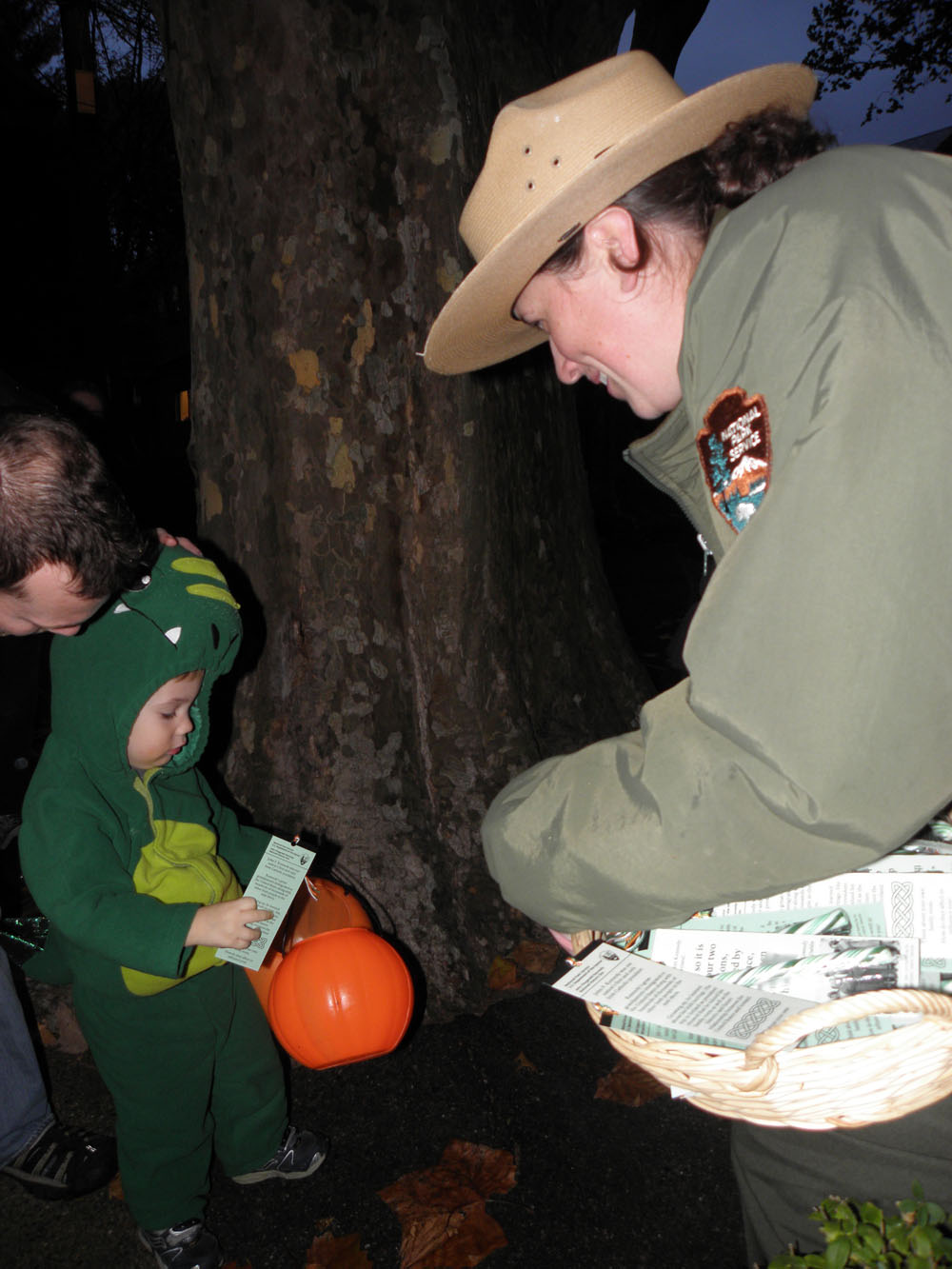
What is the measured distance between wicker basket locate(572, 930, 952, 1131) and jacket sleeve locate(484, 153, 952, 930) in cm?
24

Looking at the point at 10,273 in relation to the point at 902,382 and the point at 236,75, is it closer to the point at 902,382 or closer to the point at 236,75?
the point at 236,75

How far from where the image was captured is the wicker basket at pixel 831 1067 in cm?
113

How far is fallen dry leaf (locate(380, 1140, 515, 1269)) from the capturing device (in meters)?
2.52

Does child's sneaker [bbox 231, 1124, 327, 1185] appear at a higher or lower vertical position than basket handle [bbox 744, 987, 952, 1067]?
lower

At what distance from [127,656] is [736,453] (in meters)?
1.67

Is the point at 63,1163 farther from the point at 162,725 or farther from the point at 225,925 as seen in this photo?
the point at 162,725

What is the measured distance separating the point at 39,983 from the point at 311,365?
244 cm

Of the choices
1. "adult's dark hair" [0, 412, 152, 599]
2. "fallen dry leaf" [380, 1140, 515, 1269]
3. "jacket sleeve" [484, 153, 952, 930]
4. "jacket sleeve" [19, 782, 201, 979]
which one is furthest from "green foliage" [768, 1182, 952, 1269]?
"adult's dark hair" [0, 412, 152, 599]

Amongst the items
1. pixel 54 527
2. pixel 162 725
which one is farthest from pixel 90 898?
pixel 54 527

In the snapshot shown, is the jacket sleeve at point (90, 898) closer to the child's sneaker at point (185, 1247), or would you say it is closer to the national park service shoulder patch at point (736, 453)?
the child's sneaker at point (185, 1247)

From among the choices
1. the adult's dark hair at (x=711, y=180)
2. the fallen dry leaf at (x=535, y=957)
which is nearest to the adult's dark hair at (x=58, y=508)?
the adult's dark hair at (x=711, y=180)

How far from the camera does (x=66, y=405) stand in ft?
15.2

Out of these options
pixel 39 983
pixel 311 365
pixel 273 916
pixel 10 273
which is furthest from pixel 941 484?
pixel 10 273

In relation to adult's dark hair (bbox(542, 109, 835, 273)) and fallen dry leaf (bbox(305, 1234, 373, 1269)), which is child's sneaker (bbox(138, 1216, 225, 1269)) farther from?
adult's dark hair (bbox(542, 109, 835, 273))
